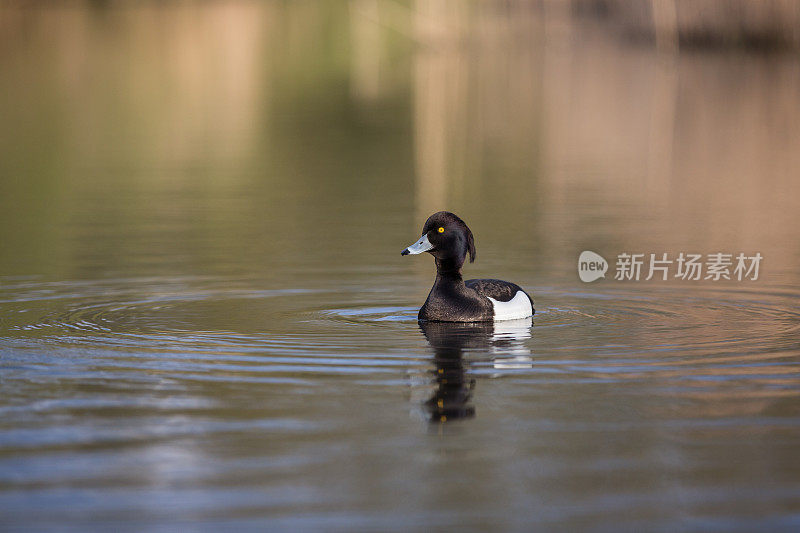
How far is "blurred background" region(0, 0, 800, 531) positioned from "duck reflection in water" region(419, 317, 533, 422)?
4cm

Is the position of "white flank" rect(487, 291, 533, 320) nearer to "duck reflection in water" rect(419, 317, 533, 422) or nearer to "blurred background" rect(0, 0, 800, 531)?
"duck reflection in water" rect(419, 317, 533, 422)

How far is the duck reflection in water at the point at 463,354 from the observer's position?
7.64 meters

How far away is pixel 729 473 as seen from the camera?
629cm

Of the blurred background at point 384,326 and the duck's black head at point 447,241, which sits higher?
the duck's black head at point 447,241

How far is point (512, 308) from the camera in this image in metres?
10.4

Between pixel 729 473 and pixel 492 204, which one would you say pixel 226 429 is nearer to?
pixel 729 473

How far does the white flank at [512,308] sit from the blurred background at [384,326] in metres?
0.16

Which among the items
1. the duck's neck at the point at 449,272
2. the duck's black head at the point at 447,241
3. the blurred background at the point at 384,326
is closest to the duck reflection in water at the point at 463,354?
Answer: the blurred background at the point at 384,326

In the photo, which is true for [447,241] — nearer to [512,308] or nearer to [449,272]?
[449,272]

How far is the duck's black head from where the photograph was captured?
10.6 m

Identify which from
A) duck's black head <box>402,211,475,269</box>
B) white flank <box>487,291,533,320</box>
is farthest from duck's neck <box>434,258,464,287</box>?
white flank <box>487,291,533,320</box>

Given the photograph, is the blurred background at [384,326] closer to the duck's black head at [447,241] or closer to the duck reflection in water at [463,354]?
the duck reflection in water at [463,354]

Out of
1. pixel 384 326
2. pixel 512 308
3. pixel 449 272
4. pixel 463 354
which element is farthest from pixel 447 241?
pixel 463 354

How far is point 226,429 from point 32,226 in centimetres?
1059
